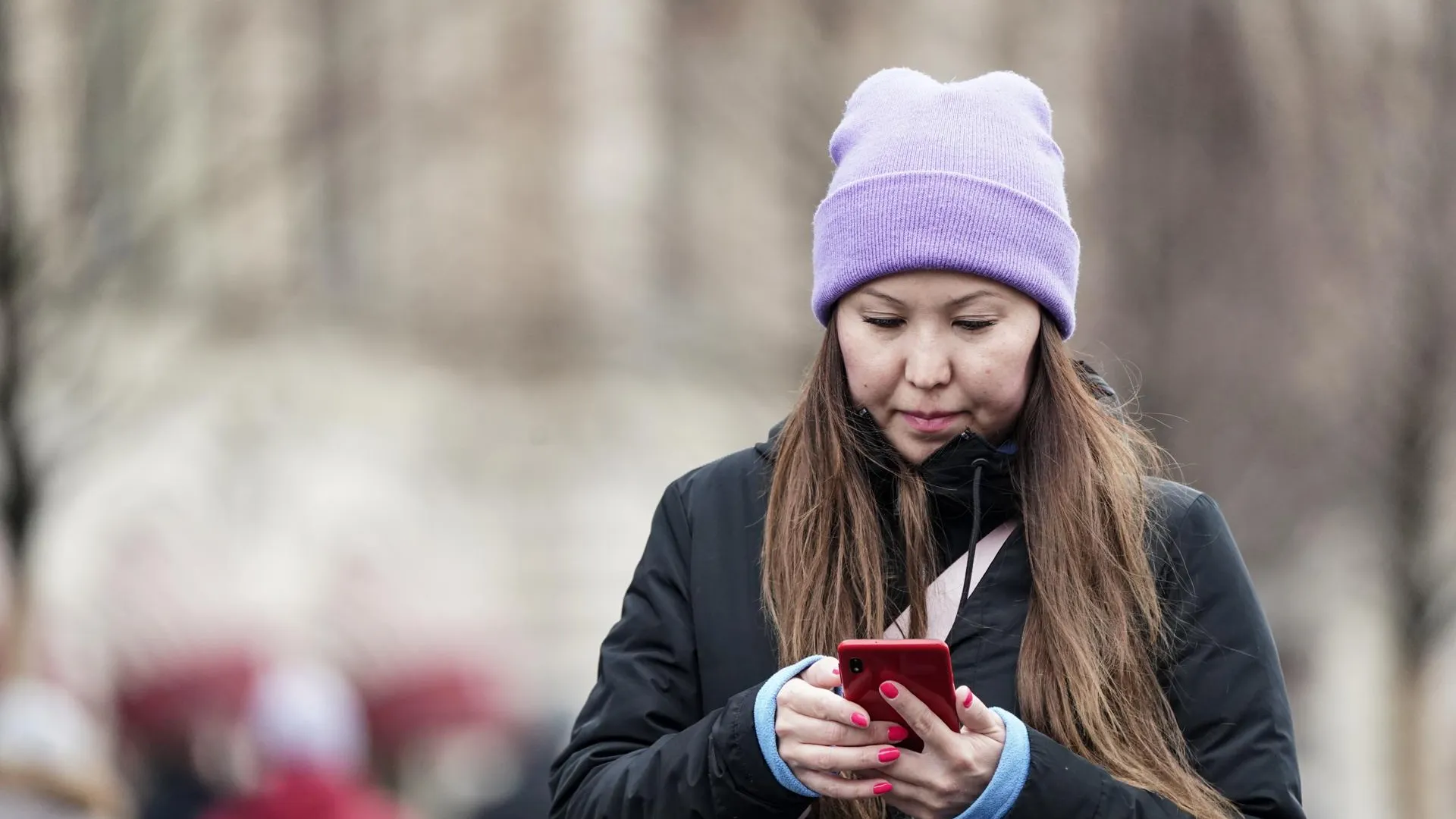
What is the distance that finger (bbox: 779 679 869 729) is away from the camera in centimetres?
243

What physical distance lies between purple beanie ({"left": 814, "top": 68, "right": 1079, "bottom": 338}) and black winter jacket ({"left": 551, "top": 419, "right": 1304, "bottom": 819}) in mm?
267

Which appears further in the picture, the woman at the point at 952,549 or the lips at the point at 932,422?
the lips at the point at 932,422

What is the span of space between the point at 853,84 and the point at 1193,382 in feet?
9.60

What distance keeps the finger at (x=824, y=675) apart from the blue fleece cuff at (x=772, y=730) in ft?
0.06

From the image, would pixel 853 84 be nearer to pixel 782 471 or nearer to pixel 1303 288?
pixel 1303 288

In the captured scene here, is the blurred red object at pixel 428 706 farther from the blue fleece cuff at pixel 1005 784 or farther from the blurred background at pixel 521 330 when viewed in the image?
the blue fleece cuff at pixel 1005 784

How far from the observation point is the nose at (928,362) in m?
2.78

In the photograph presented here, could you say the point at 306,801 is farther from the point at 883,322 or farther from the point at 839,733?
the point at 839,733

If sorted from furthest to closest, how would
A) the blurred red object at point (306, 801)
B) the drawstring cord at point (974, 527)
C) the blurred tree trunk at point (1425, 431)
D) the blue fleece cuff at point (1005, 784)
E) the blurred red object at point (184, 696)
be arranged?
the blurred tree trunk at point (1425, 431)
the blurred red object at point (184, 696)
the blurred red object at point (306, 801)
the drawstring cord at point (974, 527)
the blue fleece cuff at point (1005, 784)

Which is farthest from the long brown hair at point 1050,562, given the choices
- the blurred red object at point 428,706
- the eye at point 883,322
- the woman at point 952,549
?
the blurred red object at point 428,706

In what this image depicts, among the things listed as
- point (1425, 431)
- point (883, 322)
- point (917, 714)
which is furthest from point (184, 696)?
point (917, 714)

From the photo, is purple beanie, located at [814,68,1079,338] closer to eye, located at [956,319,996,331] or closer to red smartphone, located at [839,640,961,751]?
eye, located at [956,319,996,331]

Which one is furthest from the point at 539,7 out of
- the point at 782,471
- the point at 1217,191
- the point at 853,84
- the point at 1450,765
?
the point at 782,471

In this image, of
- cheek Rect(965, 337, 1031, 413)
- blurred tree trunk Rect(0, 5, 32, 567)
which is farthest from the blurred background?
cheek Rect(965, 337, 1031, 413)
